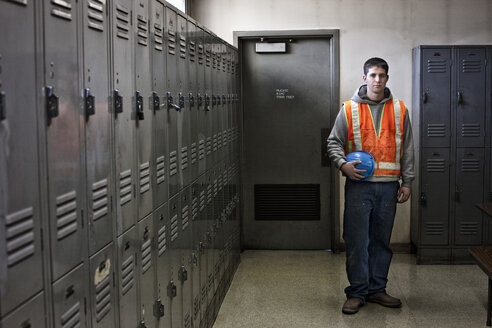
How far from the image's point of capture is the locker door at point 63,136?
1.75m

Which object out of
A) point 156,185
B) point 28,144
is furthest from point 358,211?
point 28,144

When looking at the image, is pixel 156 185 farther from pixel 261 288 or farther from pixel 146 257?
pixel 261 288

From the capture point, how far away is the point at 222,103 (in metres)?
5.25

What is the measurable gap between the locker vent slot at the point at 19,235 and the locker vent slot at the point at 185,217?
1950mm

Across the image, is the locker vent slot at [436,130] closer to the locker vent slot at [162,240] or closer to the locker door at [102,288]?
the locker vent slot at [162,240]

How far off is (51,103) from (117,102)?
0.63 metres

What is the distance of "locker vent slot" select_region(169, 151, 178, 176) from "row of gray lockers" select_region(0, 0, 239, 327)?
14 millimetres

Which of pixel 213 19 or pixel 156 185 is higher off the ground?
pixel 213 19

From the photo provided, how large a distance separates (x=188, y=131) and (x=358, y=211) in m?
1.65

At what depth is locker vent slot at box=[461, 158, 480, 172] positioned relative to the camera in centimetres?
615

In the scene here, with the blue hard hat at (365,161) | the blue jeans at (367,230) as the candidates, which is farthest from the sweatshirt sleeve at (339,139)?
the blue jeans at (367,230)

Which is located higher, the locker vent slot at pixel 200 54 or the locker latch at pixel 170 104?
the locker vent slot at pixel 200 54

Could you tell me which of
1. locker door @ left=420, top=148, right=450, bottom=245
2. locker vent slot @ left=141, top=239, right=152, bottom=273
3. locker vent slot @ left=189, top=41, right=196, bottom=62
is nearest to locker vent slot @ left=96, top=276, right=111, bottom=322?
locker vent slot @ left=141, top=239, right=152, bottom=273

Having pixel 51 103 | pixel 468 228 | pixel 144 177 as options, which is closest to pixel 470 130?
pixel 468 228
